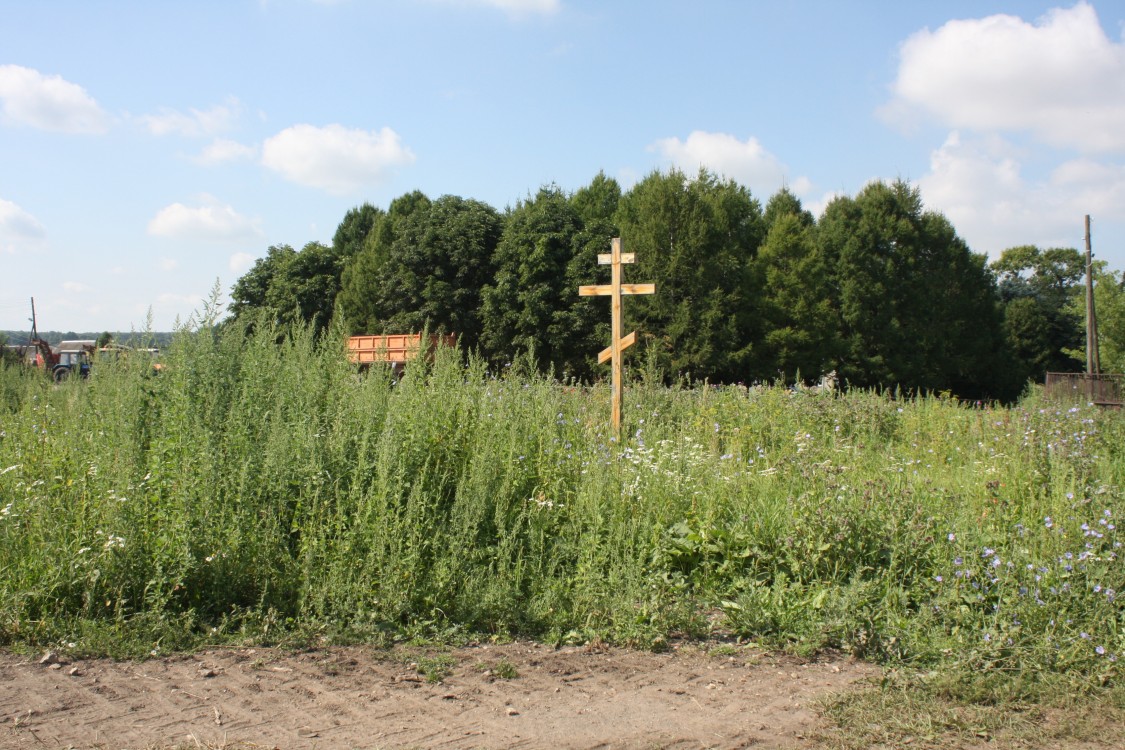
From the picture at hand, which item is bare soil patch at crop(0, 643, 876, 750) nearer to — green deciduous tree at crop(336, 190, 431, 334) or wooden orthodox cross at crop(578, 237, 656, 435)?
wooden orthodox cross at crop(578, 237, 656, 435)

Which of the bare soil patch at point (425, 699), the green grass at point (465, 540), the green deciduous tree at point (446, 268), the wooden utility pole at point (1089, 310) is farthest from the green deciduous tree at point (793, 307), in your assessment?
the bare soil patch at point (425, 699)

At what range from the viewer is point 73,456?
499cm

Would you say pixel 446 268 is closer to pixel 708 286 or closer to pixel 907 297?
pixel 708 286

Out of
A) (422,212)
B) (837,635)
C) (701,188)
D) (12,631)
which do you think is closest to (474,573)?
(837,635)

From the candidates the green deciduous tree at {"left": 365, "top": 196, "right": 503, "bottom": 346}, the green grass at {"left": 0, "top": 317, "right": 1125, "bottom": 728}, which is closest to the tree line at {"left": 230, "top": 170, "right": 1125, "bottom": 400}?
the green deciduous tree at {"left": 365, "top": 196, "right": 503, "bottom": 346}

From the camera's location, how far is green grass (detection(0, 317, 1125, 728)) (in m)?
3.92

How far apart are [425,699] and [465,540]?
1.22 meters

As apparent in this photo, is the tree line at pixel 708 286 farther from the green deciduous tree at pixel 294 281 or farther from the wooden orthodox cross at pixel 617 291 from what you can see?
the wooden orthodox cross at pixel 617 291

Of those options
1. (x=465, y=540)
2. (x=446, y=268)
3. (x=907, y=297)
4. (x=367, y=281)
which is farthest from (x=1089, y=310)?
(x=465, y=540)

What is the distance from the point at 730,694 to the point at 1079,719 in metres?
1.34

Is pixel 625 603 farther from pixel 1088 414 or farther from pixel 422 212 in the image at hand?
pixel 422 212

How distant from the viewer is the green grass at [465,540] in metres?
3.92

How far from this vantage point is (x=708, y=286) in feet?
86.0

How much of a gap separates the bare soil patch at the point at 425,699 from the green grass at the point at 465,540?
0.69 ft
